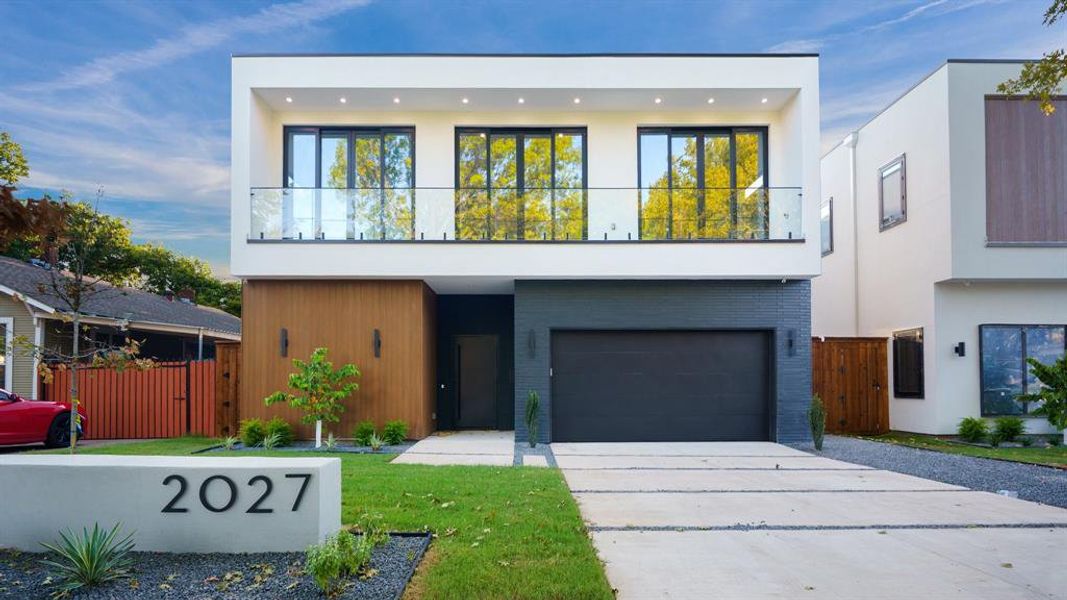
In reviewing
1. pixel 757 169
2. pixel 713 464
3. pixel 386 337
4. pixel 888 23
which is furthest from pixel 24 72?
pixel 888 23

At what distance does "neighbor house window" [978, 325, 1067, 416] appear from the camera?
13.7 metres

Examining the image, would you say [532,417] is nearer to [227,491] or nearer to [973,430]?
[227,491]

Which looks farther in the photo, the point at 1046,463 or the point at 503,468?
the point at 1046,463

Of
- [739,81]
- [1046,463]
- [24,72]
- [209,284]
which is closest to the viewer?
[1046,463]

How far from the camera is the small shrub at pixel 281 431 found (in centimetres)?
1216

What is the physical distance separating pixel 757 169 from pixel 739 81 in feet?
6.53

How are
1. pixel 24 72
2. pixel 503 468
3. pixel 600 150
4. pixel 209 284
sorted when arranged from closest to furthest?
1. pixel 503 468
2. pixel 600 150
3. pixel 24 72
4. pixel 209 284

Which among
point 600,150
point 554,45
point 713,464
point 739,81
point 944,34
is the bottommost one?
point 713,464

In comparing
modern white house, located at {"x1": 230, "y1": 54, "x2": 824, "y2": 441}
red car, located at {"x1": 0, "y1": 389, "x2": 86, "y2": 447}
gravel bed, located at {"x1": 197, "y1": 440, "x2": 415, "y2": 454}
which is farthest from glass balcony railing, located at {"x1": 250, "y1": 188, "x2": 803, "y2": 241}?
red car, located at {"x1": 0, "y1": 389, "x2": 86, "y2": 447}

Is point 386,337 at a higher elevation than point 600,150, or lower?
lower

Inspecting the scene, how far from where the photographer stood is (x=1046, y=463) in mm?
10203

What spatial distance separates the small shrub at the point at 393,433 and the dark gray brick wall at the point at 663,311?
2.22m

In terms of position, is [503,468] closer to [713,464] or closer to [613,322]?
[713,464]

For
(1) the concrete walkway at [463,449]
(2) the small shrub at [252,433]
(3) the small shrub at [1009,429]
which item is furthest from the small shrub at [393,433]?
(3) the small shrub at [1009,429]
